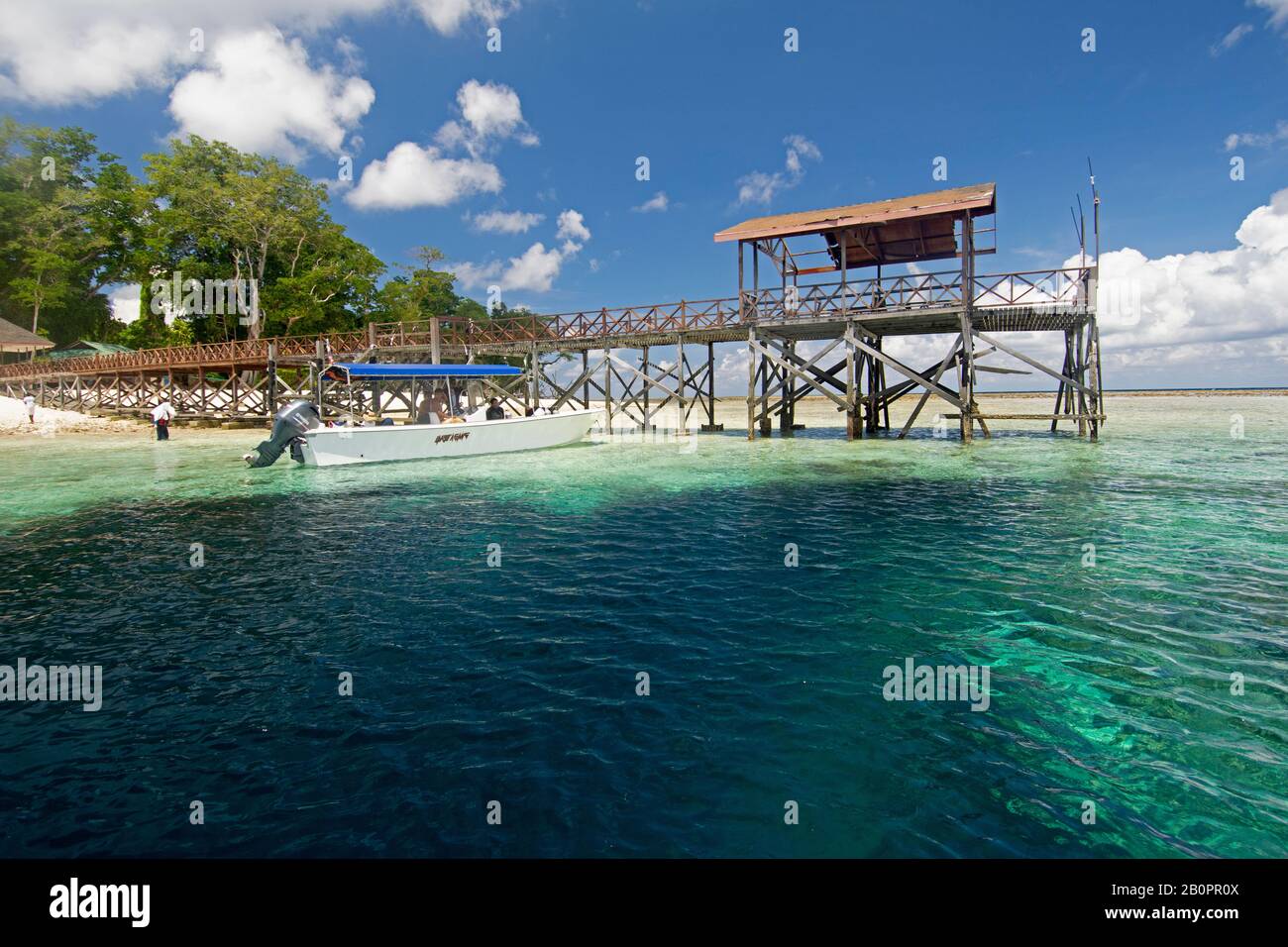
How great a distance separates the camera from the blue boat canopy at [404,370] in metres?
20.4

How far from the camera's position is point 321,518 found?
12508 millimetres

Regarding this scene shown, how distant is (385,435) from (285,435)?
305 cm

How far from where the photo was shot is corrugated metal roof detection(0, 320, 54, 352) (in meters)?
47.1

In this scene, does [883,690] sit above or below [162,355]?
below

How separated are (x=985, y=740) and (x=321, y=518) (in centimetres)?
1195

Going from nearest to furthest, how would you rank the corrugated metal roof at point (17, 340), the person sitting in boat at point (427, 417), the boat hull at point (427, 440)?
1. the boat hull at point (427, 440)
2. the person sitting in boat at point (427, 417)
3. the corrugated metal roof at point (17, 340)

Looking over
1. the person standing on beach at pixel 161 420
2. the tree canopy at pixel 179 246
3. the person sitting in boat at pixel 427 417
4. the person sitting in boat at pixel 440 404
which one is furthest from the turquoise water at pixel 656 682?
the tree canopy at pixel 179 246

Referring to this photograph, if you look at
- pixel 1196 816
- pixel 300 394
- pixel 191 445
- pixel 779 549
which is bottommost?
pixel 1196 816

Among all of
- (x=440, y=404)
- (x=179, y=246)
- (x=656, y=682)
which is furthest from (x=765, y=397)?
(x=179, y=246)

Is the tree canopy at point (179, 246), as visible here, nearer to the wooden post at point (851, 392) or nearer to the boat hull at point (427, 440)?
the boat hull at point (427, 440)

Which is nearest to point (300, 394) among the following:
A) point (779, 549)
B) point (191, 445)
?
point (191, 445)

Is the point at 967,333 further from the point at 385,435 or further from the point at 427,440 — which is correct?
the point at 385,435
